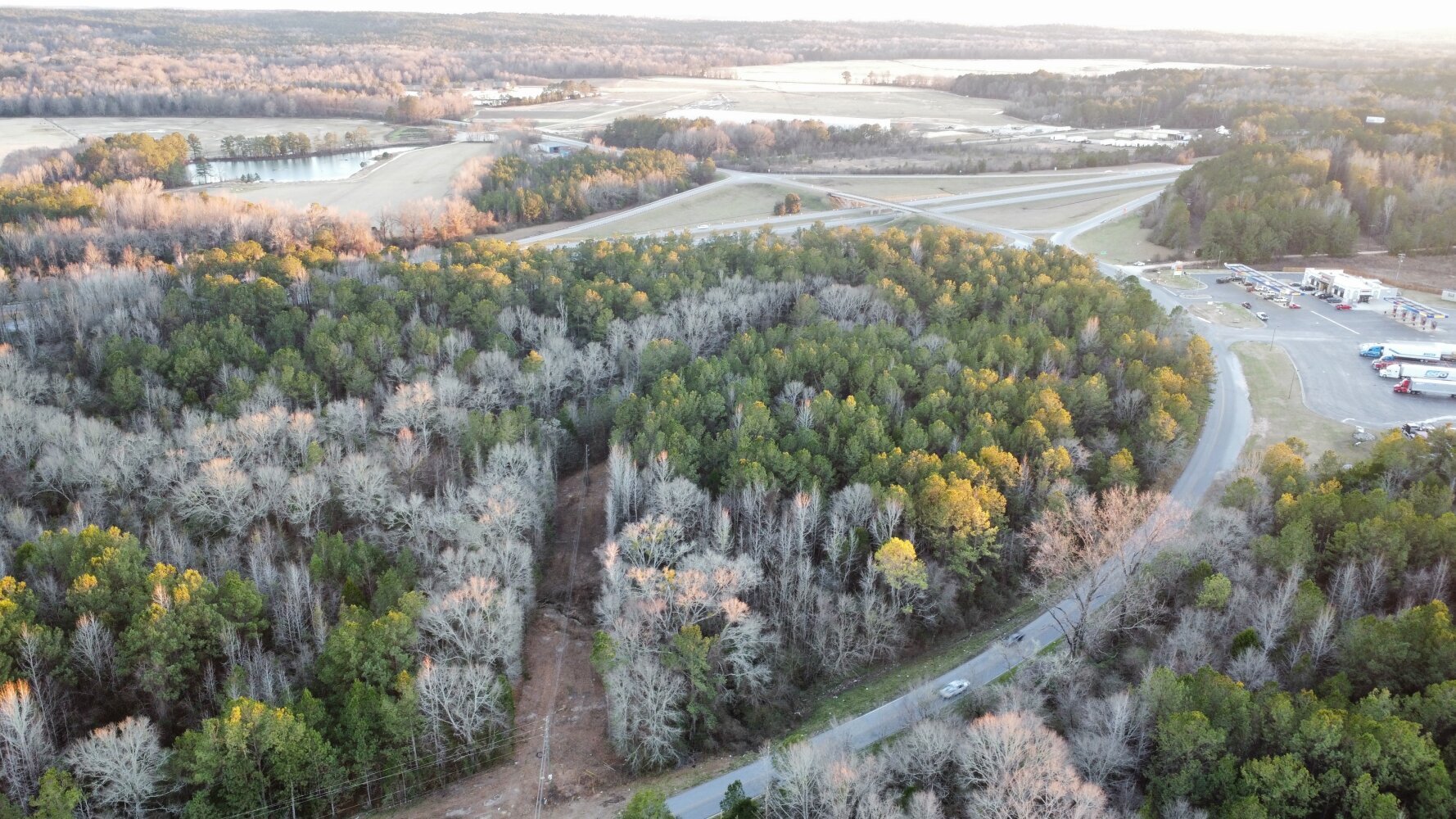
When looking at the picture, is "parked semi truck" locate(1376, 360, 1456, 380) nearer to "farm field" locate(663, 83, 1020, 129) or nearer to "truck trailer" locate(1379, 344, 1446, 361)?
"truck trailer" locate(1379, 344, 1446, 361)

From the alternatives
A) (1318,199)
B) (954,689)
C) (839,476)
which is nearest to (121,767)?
(954,689)

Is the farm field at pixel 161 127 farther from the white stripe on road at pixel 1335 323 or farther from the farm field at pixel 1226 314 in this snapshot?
the white stripe on road at pixel 1335 323

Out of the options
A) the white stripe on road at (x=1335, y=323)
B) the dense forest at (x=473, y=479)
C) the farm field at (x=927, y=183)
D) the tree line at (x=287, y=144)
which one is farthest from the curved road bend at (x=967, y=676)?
the tree line at (x=287, y=144)

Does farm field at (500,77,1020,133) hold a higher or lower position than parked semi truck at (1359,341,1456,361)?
higher

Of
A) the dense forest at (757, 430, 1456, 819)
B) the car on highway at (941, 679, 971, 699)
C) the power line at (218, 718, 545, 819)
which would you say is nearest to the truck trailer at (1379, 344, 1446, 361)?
the dense forest at (757, 430, 1456, 819)

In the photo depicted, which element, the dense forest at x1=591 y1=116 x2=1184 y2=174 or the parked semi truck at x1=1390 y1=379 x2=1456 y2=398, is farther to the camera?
the dense forest at x1=591 y1=116 x2=1184 y2=174

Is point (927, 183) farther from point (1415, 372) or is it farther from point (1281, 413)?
point (1281, 413)
